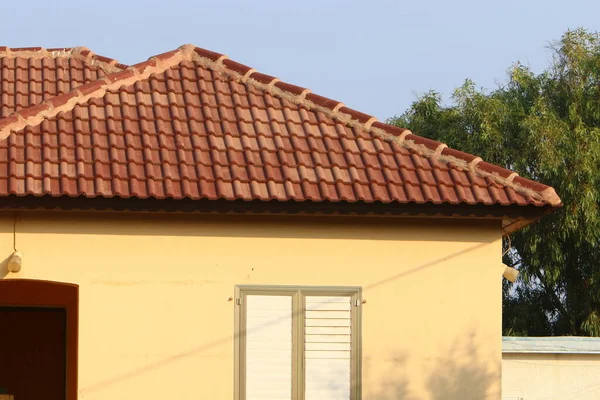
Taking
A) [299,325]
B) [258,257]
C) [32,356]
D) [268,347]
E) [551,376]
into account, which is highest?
[258,257]

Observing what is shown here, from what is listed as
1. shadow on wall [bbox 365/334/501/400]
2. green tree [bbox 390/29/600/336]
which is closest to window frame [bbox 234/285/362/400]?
shadow on wall [bbox 365/334/501/400]

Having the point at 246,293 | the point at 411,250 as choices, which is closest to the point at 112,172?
the point at 246,293

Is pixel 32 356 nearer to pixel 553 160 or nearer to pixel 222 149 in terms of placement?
pixel 222 149

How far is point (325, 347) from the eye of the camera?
1172 centimetres

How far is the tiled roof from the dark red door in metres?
3.15

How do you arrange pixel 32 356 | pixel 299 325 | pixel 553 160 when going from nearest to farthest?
pixel 299 325 → pixel 32 356 → pixel 553 160

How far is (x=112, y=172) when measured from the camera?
11500 mm

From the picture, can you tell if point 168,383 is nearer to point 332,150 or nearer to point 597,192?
point 332,150

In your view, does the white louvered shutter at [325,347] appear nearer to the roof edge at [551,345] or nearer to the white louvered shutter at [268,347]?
the white louvered shutter at [268,347]

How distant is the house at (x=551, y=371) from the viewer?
2066cm

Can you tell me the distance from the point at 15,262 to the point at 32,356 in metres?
4.76

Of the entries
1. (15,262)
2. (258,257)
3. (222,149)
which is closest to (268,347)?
(258,257)

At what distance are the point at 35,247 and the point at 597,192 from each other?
16.6 m

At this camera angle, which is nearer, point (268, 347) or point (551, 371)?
point (268, 347)
